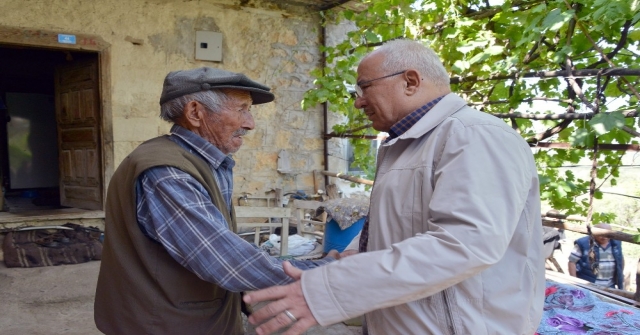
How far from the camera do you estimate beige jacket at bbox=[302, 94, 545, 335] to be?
3.46 feet

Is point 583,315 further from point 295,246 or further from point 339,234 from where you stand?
point 295,246

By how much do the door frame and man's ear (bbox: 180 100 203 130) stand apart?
463cm

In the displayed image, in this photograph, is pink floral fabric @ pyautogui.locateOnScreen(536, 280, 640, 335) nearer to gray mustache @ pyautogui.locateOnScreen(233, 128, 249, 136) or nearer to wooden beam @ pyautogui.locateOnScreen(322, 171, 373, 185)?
gray mustache @ pyautogui.locateOnScreen(233, 128, 249, 136)

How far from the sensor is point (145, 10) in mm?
5949

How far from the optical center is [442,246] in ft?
3.44

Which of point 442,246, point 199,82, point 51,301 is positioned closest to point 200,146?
point 199,82

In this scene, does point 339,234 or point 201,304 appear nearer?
point 201,304

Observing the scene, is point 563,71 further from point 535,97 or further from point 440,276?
point 440,276

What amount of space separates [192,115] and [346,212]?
2905mm

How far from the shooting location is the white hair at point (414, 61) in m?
1.39

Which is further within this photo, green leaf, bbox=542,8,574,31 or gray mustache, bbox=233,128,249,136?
green leaf, bbox=542,8,574,31

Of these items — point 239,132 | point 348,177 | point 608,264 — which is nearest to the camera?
point 239,132

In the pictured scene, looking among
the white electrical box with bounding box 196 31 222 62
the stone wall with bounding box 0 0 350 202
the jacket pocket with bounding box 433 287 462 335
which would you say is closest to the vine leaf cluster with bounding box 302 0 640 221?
the stone wall with bounding box 0 0 350 202

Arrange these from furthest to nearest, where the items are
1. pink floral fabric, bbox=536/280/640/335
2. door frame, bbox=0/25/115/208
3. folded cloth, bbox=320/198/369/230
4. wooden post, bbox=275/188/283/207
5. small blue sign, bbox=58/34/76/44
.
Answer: wooden post, bbox=275/188/283/207 < small blue sign, bbox=58/34/76/44 < door frame, bbox=0/25/115/208 < folded cloth, bbox=320/198/369/230 < pink floral fabric, bbox=536/280/640/335
